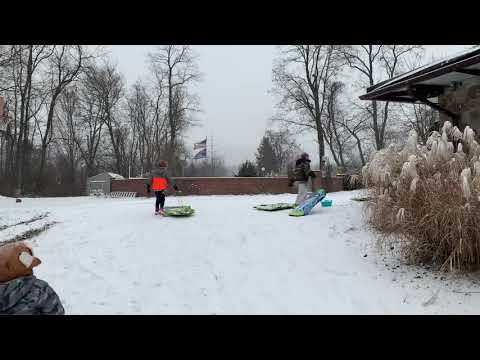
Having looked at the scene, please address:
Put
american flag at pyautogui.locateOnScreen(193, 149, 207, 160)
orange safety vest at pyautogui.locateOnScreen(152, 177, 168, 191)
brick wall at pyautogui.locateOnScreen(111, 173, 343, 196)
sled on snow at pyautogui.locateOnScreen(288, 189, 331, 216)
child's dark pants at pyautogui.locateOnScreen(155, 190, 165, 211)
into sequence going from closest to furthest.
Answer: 1. sled on snow at pyautogui.locateOnScreen(288, 189, 331, 216)
2. orange safety vest at pyautogui.locateOnScreen(152, 177, 168, 191)
3. child's dark pants at pyautogui.locateOnScreen(155, 190, 165, 211)
4. brick wall at pyautogui.locateOnScreen(111, 173, 343, 196)
5. american flag at pyautogui.locateOnScreen(193, 149, 207, 160)

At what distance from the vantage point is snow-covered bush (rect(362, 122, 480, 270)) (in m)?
4.00

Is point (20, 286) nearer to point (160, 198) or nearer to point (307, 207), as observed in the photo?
point (307, 207)

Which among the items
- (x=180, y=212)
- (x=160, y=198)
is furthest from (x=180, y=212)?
(x=160, y=198)

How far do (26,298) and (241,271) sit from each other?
3.26m

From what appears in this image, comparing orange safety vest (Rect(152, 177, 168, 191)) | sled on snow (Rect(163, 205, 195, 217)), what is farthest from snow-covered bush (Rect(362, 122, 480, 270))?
orange safety vest (Rect(152, 177, 168, 191))

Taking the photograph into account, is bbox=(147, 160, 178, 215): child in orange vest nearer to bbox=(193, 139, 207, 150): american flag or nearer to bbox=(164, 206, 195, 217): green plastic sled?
bbox=(164, 206, 195, 217): green plastic sled

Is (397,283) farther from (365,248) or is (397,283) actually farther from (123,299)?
(123,299)

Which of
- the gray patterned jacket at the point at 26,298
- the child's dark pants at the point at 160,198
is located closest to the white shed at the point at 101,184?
the child's dark pants at the point at 160,198

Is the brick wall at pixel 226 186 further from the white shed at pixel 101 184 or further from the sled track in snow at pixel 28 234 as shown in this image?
the sled track in snow at pixel 28 234

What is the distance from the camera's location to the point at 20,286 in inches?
97.0

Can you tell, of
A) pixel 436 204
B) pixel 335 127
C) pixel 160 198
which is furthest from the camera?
pixel 335 127

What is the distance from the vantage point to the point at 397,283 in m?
4.40
